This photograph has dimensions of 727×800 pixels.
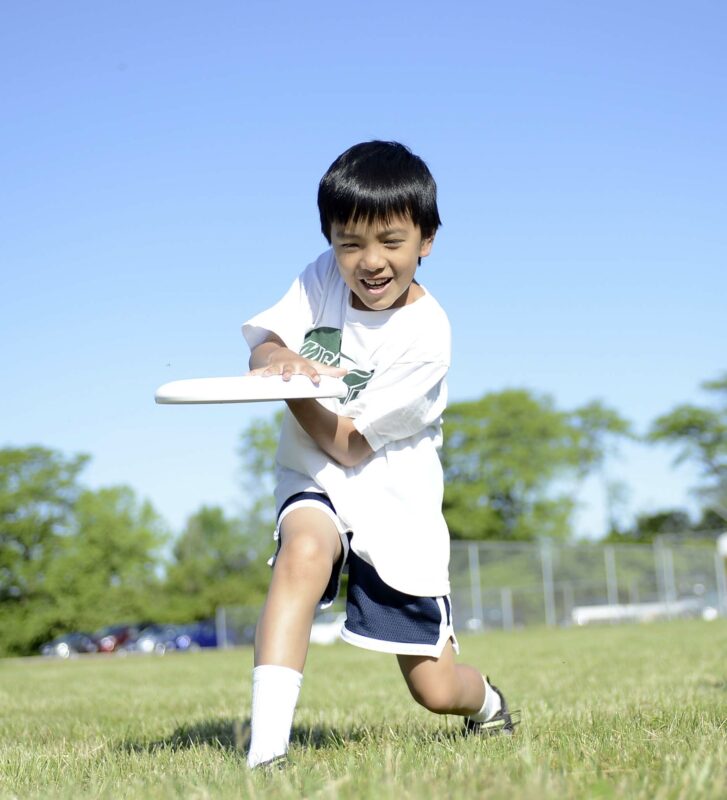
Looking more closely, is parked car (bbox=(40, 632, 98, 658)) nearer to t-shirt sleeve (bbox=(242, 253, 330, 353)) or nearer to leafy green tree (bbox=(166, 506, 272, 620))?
leafy green tree (bbox=(166, 506, 272, 620))

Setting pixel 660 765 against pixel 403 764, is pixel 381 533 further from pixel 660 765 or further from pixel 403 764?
pixel 660 765

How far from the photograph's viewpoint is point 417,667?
10.3 ft

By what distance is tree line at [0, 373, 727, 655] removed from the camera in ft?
148

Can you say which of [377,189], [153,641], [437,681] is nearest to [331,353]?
[377,189]

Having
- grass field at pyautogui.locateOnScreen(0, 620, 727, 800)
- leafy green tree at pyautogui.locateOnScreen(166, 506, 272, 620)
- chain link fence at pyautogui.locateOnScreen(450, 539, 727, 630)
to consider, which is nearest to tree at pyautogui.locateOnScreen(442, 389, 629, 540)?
leafy green tree at pyautogui.locateOnScreen(166, 506, 272, 620)

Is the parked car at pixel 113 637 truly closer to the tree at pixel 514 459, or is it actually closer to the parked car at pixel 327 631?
the parked car at pixel 327 631

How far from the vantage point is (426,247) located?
3102mm


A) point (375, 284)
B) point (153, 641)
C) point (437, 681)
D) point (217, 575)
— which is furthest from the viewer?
point (217, 575)

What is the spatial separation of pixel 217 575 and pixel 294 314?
51.8m

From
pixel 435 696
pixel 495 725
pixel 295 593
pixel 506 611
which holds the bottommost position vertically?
pixel 495 725

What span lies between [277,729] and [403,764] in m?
0.37

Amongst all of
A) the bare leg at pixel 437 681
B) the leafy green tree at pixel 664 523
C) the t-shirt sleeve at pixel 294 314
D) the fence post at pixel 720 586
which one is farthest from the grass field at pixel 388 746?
the leafy green tree at pixel 664 523

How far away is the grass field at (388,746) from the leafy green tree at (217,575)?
39.3 meters

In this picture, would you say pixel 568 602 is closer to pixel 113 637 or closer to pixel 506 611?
pixel 506 611
